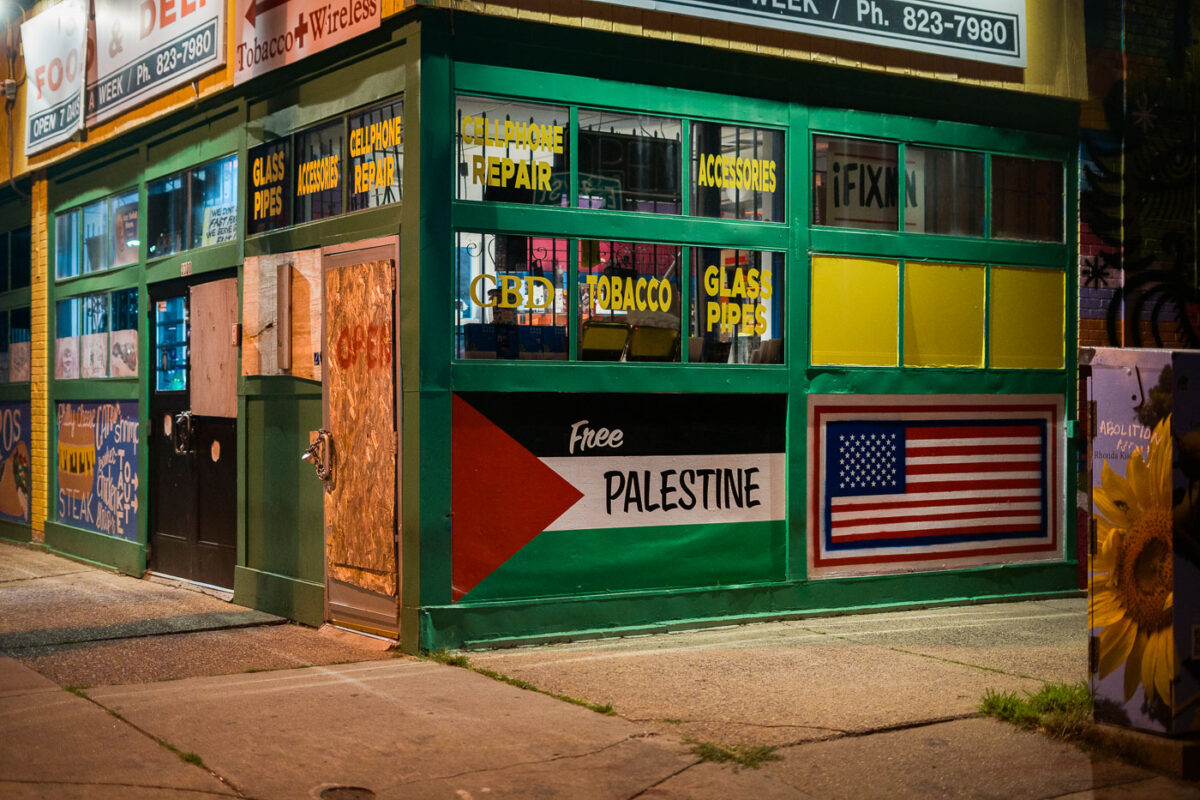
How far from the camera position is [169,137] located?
1155 centimetres

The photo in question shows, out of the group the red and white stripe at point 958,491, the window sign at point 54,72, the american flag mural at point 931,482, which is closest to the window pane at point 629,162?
the american flag mural at point 931,482

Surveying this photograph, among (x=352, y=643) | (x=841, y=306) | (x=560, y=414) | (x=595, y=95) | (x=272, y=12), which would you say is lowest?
(x=352, y=643)

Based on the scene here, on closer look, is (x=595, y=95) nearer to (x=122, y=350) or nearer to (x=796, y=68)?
(x=796, y=68)

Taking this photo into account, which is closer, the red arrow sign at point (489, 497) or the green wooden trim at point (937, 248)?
the red arrow sign at point (489, 497)

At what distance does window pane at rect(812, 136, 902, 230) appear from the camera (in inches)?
383

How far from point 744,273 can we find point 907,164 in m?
1.80

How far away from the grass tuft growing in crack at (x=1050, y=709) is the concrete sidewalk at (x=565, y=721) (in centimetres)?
11

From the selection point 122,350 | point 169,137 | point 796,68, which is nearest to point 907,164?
point 796,68

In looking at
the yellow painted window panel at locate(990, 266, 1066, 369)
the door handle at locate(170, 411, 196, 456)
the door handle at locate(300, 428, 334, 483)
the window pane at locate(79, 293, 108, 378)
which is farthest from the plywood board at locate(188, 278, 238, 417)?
the yellow painted window panel at locate(990, 266, 1066, 369)

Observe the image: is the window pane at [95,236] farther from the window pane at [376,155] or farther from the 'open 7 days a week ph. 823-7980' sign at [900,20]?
the 'open 7 days a week ph. 823-7980' sign at [900,20]

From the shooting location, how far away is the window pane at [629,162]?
880 cm

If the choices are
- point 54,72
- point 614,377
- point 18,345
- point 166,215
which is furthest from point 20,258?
point 614,377

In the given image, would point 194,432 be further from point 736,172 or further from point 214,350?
point 736,172

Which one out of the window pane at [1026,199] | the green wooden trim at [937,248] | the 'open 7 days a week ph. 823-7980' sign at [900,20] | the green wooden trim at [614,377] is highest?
the 'open 7 days a week ph. 823-7980' sign at [900,20]
